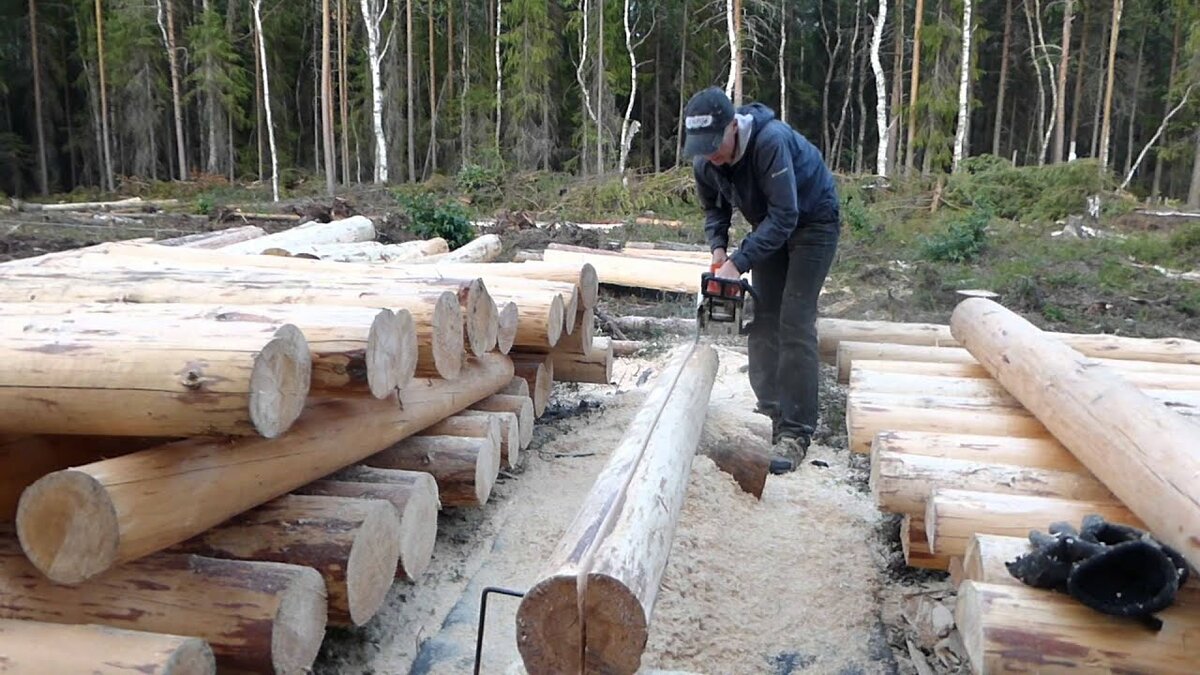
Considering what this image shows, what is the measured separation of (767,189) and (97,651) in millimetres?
3868

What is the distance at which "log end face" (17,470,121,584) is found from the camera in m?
2.33

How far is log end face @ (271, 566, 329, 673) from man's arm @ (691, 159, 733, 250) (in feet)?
11.2

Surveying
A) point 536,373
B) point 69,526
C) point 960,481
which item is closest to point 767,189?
point 536,373

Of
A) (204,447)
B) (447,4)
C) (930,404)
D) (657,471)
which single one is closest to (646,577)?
(657,471)

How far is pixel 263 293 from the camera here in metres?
3.66

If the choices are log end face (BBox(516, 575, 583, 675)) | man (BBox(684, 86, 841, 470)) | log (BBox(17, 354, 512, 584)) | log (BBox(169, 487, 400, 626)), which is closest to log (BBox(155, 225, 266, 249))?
man (BBox(684, 86, 841, 470))

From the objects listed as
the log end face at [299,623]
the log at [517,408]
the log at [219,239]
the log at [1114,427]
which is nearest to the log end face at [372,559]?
the log end face at [299,623]

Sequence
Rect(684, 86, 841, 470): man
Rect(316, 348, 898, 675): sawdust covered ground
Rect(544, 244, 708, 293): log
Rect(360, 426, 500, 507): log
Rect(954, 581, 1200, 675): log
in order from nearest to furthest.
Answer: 1. Rect(954, 581, 1200, 675): log
2. Rect(316, 348, 898, 675): sawdust covered ground
3. Rect(360, 426, 500, 507): log
4. Rect(684, 86, 841, 470): man
5. Rect(544, 244, 708, 293): log

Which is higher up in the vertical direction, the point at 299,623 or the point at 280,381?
the point at 280,381

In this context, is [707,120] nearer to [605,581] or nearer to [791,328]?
[791,328]

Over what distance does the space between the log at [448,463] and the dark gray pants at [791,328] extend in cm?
220

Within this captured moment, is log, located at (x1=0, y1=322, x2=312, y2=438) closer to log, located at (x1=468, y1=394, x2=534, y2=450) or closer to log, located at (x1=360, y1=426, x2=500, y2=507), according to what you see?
log, located at (x1=360, y1=426, x2=500, y2=507)

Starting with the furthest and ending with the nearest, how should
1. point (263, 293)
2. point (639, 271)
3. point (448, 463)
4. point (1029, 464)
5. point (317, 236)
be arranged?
1. point (317, 236)
2. point (639, 271)
3. point (448, 463)
4. point (263, 293)
5. point (1029, 464)

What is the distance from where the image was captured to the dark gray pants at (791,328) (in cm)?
523
